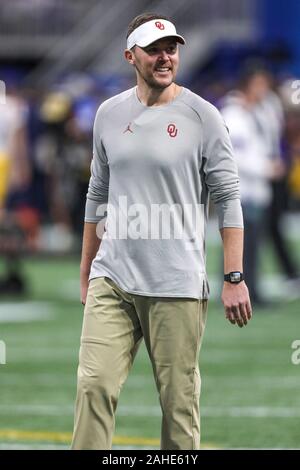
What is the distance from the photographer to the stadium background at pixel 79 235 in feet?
35.1

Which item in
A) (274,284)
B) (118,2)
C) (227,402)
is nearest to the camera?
(227,402)

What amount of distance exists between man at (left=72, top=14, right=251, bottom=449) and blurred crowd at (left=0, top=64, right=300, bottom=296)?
884 centimetres

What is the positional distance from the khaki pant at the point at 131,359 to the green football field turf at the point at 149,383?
1993mm

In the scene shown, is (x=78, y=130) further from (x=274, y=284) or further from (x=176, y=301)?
(x=176, y=301)

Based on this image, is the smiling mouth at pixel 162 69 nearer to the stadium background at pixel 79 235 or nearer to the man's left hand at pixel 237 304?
the man's left hand at pixel 237 304

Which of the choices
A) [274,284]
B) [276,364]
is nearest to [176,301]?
[276,364]

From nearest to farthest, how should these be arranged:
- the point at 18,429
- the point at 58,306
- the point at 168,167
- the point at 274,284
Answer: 1. the point at 168,167
2. the point at 18,429
3. the point at 58,306
4. the point at 274,284

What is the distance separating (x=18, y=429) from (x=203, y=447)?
1.36m

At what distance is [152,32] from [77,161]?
16.5m

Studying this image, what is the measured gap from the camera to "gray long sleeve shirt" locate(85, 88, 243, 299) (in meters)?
7.35

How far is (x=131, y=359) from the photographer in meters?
7.54

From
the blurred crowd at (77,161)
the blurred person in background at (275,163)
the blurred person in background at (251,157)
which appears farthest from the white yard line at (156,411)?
the blurred person in background at (275,163)
